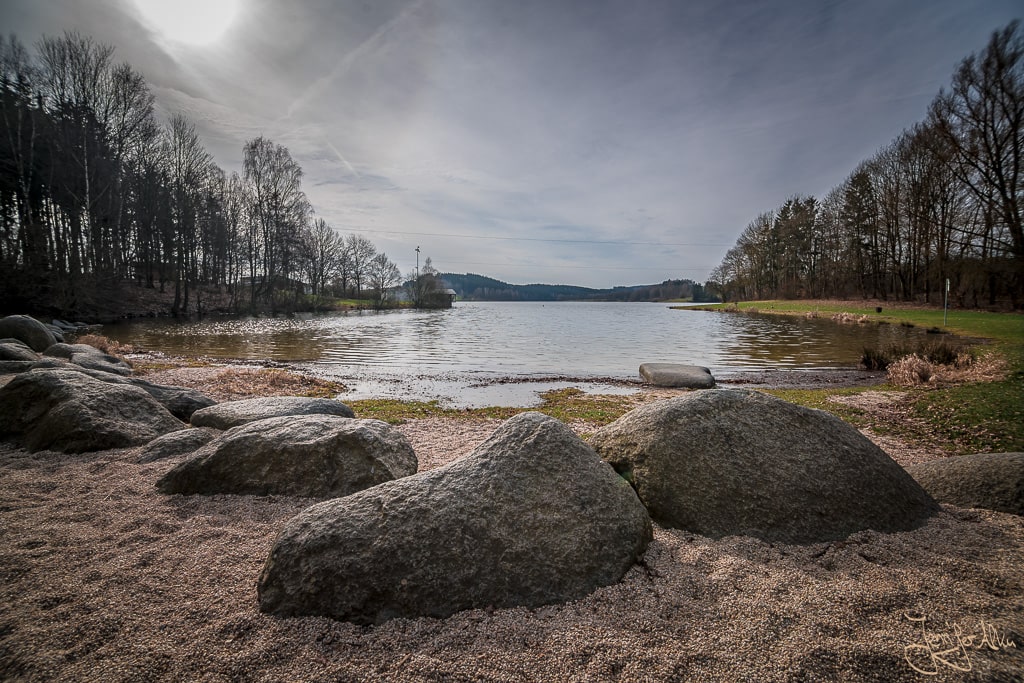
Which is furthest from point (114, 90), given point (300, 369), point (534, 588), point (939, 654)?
point (939, 654)

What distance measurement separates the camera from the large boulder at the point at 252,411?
6.10 metres

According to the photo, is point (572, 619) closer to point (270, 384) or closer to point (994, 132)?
point (270, 384)

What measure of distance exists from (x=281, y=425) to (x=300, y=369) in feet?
41.1

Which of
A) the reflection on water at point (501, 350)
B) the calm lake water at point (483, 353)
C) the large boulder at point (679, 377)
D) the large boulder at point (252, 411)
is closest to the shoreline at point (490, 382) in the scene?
the calm lake water at point (483, 353)

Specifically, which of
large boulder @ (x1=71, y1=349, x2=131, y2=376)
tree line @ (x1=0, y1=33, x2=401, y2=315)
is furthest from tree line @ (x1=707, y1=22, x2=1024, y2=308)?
tree line @ (x1=0, y1=33, x2=401, y2=315)

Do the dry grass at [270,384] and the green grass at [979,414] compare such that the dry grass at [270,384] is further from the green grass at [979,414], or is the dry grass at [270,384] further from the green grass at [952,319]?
the green grass at [952,319]

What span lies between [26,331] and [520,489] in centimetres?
1720

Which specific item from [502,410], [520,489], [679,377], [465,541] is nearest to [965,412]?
[679,377]

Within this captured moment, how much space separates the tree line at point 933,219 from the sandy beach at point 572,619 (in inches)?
1528

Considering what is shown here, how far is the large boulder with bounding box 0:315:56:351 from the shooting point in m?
12.3

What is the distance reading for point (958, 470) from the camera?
4277 millimetres

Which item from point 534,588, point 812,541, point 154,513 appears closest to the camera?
point 534,588

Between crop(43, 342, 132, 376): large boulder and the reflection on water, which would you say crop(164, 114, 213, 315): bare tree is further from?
crop(43, 342, 132, 376): large boulder

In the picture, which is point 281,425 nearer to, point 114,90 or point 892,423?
point 892,423
